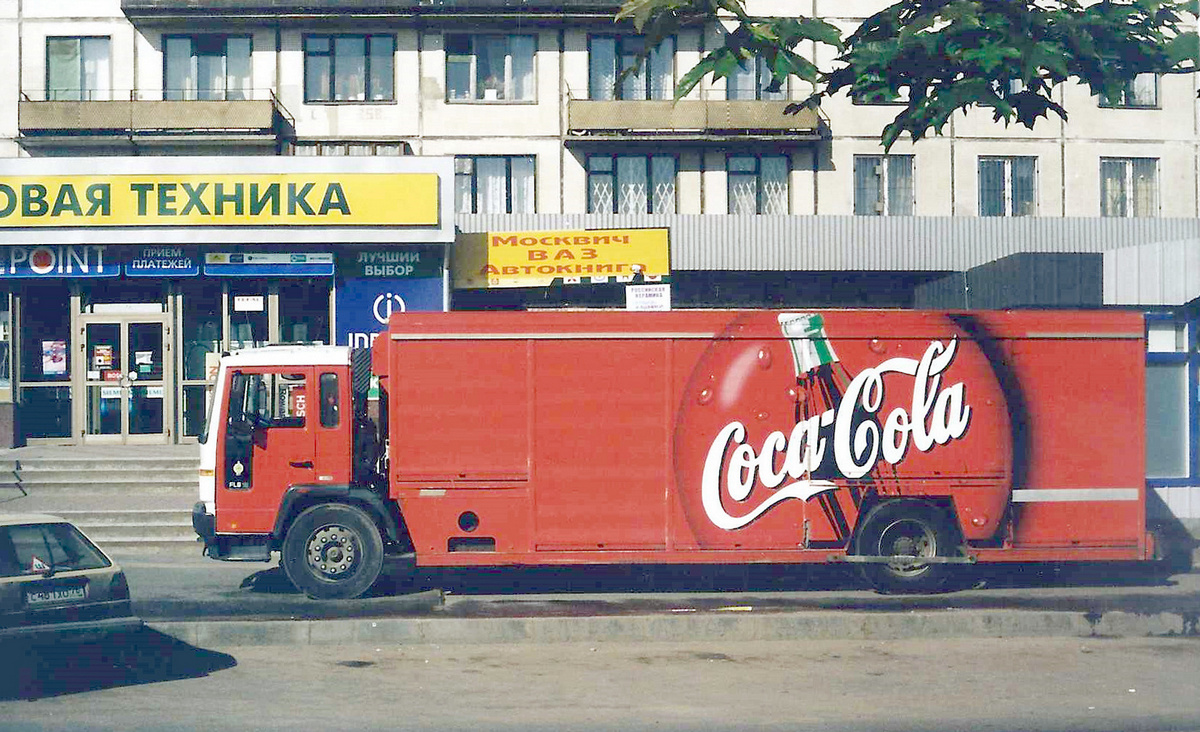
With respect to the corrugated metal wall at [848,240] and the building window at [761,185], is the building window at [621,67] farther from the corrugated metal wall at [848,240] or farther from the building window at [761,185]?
the corrugated metal wall at [848,240]

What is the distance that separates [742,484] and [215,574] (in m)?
6.77

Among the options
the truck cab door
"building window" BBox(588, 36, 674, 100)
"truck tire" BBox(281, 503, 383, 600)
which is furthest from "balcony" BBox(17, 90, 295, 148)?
"truck tire" BBox(281, 503, 383, 600)

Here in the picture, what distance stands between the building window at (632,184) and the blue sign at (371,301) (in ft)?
25.5

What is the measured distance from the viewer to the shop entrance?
23.8m

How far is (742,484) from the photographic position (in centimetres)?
1324

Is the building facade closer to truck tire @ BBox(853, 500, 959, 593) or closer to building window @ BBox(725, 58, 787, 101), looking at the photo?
building window @ BBox(725, 58, 787, 101)

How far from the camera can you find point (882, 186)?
31.1 meters

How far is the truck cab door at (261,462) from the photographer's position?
13438 mm

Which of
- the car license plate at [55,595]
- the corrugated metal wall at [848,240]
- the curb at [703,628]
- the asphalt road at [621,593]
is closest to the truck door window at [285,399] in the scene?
the asphalt road at [621,593]

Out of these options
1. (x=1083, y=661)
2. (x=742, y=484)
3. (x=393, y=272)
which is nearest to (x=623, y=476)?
(x=742, y=484)

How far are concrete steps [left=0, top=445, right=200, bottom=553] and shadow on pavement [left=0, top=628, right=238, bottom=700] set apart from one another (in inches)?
254

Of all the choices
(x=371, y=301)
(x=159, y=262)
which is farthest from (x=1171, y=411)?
(x=159, y=262)

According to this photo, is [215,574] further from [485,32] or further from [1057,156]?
[1057,156]

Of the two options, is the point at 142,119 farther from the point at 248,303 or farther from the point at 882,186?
the point at 882,186
